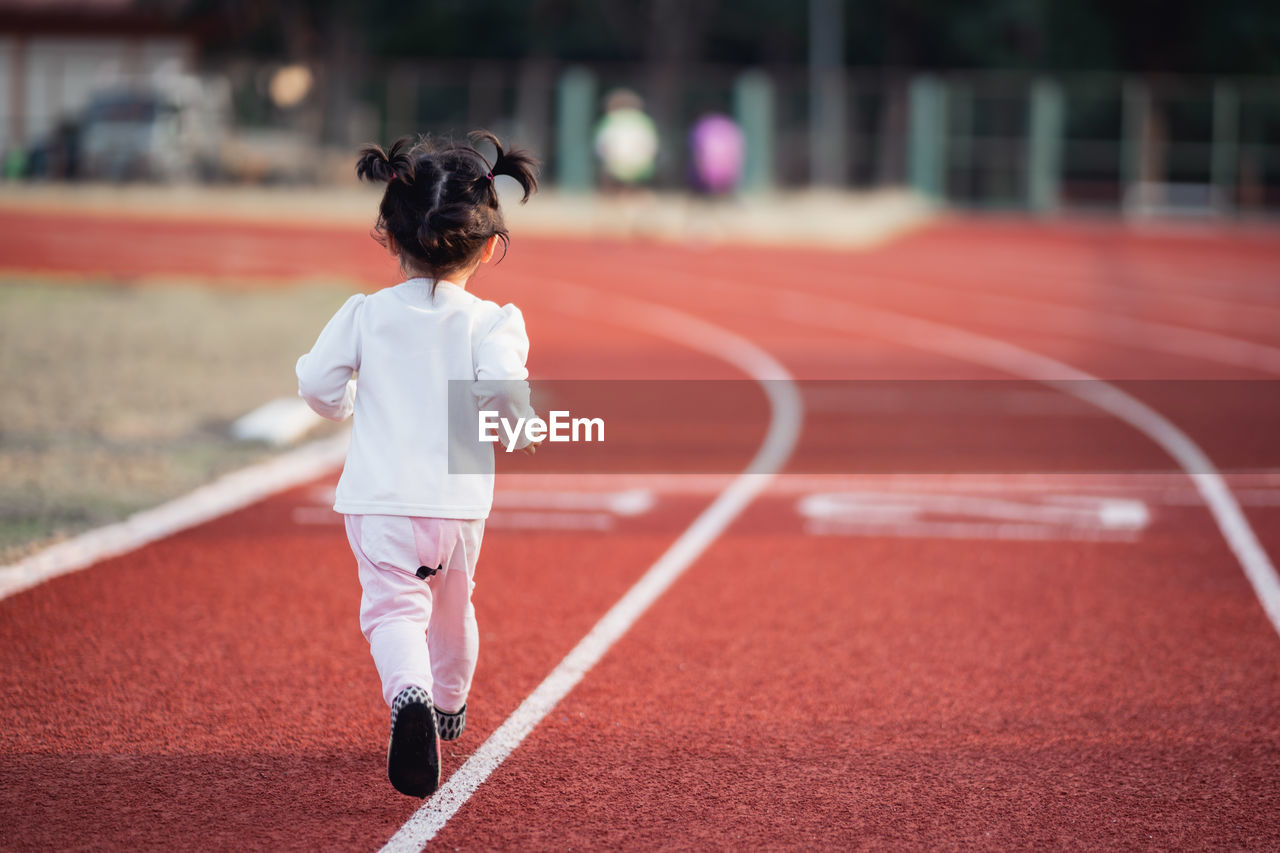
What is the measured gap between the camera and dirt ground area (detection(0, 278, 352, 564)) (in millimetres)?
7617

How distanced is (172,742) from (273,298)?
39.7 feet

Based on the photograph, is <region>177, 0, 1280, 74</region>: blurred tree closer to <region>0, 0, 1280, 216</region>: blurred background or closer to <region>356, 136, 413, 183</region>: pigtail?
<region>0, 0, 1280, 216</region>: blurred background

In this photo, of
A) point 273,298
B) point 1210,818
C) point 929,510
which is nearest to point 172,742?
point 1210,818

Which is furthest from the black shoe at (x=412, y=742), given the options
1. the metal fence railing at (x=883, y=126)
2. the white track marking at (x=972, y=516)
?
the metal fence railing at (x=883, y=126)

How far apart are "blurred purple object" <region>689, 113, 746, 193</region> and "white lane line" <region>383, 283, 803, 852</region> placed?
39.9ft

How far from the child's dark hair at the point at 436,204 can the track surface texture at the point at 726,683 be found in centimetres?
140

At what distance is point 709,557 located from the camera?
6.96 metres

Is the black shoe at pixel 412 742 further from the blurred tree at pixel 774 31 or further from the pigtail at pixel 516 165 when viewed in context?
the blurred tree at pixel 774 31

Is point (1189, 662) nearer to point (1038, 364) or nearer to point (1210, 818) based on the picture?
point (1210, 818)

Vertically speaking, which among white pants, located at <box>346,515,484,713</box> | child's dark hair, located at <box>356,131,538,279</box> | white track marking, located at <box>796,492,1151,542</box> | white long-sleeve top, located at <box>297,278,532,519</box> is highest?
child's dark hair, located at <box>356,131,538,279</box>

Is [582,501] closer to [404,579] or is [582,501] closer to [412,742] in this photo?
[404,579]

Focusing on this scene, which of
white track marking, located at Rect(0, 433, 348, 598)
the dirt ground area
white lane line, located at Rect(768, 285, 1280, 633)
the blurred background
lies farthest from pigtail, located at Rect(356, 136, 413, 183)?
the blurred background

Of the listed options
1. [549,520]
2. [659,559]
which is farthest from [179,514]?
[659,559]

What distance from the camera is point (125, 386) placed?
425 inches
